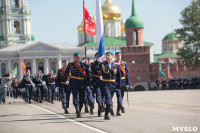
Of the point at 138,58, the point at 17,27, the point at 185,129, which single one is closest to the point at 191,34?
the point at 138,58

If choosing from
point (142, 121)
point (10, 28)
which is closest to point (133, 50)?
point (10, 28)

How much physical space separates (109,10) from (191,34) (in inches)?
2571

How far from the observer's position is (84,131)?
1016 centimetres

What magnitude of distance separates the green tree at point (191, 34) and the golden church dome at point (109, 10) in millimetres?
63467

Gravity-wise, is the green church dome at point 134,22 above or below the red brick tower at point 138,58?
above

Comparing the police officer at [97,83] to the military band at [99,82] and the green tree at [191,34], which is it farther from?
the green tree at [191,34]

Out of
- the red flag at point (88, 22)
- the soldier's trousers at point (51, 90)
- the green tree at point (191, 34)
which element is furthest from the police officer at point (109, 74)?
the green tree at point (191, 34)

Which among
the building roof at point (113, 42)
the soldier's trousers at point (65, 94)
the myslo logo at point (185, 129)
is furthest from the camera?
the building roof at point (113, 42)

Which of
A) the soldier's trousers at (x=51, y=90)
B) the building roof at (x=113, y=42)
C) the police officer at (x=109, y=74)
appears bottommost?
the soldier's trousers at (x=51, y=90)

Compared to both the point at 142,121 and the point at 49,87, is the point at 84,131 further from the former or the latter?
the point at 49,87

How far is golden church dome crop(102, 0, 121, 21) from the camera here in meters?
124

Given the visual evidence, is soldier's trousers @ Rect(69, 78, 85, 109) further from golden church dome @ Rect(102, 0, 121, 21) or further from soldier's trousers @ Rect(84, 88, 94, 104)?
golden church dome @ Rect(102, 0, 121, 21)

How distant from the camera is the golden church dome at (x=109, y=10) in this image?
12350cm

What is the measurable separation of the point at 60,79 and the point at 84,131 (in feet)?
26.0
